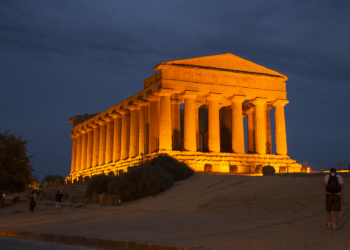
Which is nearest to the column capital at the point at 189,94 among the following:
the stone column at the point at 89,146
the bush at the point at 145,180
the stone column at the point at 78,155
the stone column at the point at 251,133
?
the stone column at the point at 251,133

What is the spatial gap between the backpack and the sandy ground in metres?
0.97

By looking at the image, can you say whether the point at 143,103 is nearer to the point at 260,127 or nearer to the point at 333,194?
the point at 260,127

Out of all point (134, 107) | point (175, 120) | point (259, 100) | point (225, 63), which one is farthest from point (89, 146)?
point (259, 100)

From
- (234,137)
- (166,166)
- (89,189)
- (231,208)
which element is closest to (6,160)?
(89,189)

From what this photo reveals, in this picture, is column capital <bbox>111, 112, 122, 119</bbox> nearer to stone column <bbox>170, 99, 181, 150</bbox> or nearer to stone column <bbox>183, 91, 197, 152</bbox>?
stone column <bbox>170, 99, 181, 150</bbox>

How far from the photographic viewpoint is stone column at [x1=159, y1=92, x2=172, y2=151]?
1629 inches

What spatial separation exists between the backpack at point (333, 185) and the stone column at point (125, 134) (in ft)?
133

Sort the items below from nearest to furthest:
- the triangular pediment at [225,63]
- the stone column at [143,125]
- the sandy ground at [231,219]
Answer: the sandy ground at [231,219] → the triangular pediment at [225,63] → the stone column at [143,125]

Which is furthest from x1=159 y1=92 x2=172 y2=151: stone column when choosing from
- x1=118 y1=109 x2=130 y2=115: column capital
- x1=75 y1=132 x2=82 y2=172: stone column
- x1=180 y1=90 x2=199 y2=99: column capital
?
x1=75 y1=132 x2=82 y2=172: stone column

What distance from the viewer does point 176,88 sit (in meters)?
42.6

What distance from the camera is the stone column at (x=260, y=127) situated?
1794 inches

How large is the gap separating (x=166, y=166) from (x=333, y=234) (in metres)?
20.5

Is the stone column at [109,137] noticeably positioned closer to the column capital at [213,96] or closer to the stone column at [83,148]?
the stone column at [83,148]

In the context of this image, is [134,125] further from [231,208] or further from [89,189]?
[231,208]
